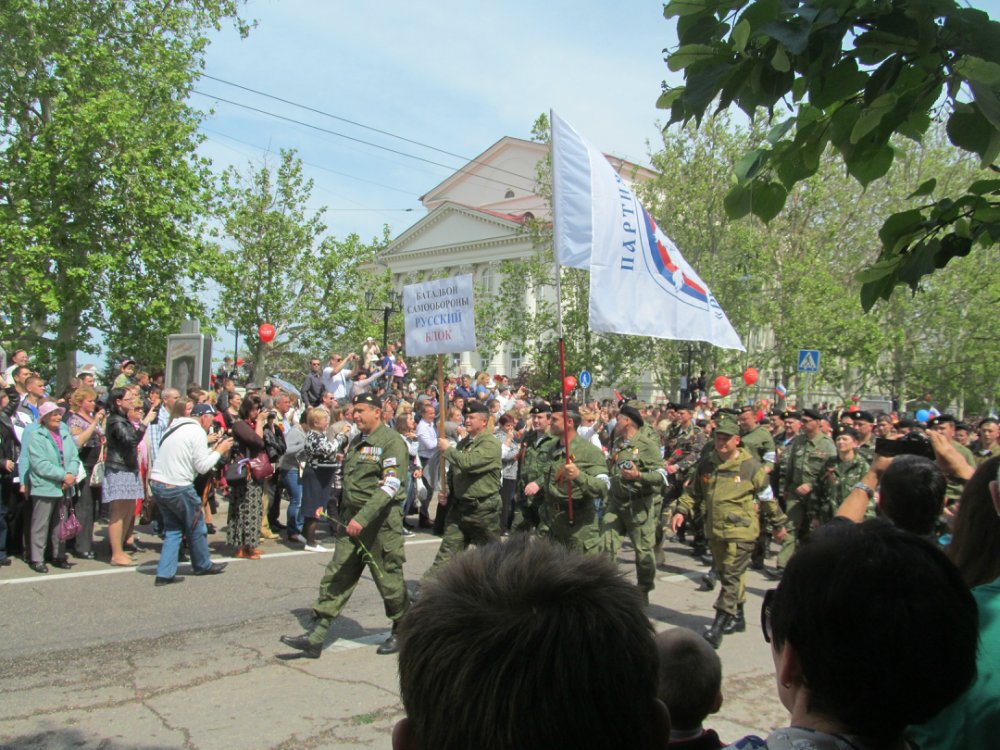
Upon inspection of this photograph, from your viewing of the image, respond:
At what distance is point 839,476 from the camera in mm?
9281

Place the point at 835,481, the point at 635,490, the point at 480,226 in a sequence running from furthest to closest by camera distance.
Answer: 1. the point at 480,226
2. the point at 835,481
3. the point at 635,490

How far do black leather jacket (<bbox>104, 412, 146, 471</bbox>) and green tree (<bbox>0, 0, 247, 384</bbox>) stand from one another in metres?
9.04

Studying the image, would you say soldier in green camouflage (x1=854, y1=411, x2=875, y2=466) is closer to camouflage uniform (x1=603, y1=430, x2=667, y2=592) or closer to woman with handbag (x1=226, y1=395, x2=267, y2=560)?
camouflage uniform (x1=603, y1=430, x2=667, y2=592)

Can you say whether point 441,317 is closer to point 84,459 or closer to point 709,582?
point 709,582

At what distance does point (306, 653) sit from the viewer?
6277 millimetres

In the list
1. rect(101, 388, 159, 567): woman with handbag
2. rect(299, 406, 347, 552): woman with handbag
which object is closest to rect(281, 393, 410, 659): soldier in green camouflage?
rect(101, 388, 159, 567): woman with handbag

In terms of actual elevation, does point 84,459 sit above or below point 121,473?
above

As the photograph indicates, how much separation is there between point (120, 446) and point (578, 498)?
5.32 m

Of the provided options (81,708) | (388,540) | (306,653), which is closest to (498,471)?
(388,540)

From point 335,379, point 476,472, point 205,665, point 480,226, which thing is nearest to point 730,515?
point 476,472

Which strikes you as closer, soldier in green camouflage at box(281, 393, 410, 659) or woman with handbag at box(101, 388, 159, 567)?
soldier in green camouflage at box(281, 393, 410, 659)

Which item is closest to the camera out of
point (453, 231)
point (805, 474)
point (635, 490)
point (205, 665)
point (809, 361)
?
point (205, 665)

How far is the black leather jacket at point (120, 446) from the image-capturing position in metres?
9.22

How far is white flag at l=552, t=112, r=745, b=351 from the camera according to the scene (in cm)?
675
